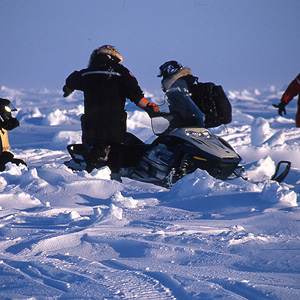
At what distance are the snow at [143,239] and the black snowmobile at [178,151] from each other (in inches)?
16.3

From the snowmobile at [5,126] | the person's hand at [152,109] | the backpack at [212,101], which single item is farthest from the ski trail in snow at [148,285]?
the snowmobile at [5,126]

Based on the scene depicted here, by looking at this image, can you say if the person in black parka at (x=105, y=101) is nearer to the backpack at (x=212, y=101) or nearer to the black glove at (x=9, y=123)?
the backpack at (x=212, y=101)

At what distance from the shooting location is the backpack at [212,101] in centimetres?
571

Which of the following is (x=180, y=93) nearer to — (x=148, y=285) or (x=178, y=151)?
(x=178, y=151)

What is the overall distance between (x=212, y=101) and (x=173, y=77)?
22.8 inches

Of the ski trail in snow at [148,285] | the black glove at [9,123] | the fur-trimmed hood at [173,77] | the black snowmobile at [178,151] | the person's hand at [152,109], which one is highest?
the fur-trimmed hood at [173,77]

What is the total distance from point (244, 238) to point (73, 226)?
50.1 inches

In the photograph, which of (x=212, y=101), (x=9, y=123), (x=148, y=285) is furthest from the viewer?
(x=9, y=123)

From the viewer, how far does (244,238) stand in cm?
310

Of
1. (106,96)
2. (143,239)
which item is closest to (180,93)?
(106,96)

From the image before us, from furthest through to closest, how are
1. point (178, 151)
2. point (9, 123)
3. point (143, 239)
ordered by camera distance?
1. point (9, 123)
2. point (178, 151)
3. point (143, 239)

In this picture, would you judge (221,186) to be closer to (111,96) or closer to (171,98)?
(171,98)

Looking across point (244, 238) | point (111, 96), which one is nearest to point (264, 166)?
point (111, 96)

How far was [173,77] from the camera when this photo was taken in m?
5.76
